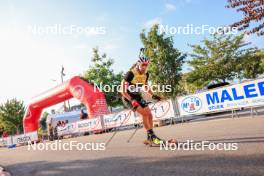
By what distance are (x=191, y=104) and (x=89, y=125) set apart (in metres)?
9.70

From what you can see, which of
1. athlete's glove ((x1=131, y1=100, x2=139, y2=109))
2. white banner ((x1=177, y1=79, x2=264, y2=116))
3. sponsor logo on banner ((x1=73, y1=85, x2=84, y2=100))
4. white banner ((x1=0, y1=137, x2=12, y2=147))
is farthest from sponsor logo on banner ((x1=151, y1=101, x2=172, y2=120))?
white banner ((x1=0, y1=137, x2=12, y2=147))

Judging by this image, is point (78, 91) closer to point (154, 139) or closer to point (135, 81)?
point (135, 81)

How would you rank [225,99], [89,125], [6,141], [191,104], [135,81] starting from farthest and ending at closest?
[6,141] → [89,125] → [191,104] → [225,99] → [135,81]

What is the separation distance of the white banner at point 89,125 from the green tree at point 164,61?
10.6 meters

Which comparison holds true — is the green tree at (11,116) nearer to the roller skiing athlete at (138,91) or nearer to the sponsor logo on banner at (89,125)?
the sponsor logo on banner at (89,125)

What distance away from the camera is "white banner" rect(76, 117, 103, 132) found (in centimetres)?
1997

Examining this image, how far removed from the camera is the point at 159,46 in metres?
29.1

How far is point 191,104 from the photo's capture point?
13.9 meters

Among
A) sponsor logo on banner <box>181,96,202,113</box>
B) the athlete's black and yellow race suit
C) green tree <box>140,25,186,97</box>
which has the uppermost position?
green tree <box>140,25,186,97</box>

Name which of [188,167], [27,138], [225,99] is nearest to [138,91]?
[188,167]

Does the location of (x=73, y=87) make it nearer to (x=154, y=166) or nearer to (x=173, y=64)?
(x=173, y=64)

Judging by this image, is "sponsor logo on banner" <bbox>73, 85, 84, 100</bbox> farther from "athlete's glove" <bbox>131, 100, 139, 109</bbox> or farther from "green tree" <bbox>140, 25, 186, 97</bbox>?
"athlete's glove" <bbox>131, 100, 139, 109</bbox>

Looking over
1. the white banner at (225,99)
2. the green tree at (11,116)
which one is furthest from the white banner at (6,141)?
the green tree at (11,116)

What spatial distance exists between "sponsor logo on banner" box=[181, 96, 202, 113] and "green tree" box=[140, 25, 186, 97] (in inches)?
564
